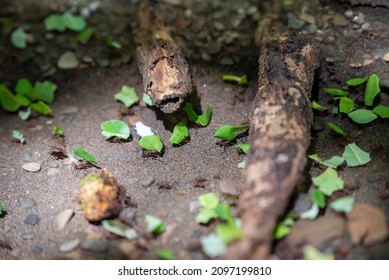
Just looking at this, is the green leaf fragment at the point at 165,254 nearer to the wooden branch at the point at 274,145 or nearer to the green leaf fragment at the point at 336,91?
the wooden branch at the point at 274,145

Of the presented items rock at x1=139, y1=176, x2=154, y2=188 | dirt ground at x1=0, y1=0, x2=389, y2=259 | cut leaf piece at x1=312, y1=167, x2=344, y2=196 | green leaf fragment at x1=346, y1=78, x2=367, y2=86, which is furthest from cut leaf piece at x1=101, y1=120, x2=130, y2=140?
green leaf fragment at x1=346, y1=78, x2=367, y2=86

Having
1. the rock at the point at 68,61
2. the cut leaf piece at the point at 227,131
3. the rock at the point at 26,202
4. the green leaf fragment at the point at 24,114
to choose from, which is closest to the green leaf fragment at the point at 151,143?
the cut leaf piece at the point at 227,131

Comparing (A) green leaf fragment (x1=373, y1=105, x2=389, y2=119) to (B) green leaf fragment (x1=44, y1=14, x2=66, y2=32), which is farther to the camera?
(B) green leaf fragment (x1=44, y1=14, x2=66, y2=32)

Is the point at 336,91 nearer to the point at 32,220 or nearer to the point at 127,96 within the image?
the point at 127,96

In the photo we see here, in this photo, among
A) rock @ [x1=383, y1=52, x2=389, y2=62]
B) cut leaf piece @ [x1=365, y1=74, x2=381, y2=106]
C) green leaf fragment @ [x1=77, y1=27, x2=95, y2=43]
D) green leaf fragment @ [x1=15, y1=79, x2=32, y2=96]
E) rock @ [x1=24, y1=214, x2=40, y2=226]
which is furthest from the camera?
green leaf fragment @ [x1=77, y1=27, x2=95, y2=43]

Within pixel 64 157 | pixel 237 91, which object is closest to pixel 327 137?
pixel 237 91

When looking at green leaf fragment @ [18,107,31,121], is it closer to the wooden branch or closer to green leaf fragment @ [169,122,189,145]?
green leaf fragment @ [169,122,189,145]

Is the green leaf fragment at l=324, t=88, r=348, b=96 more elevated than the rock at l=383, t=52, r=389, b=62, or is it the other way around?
the rock at l=383, t=52, r=389, b=62

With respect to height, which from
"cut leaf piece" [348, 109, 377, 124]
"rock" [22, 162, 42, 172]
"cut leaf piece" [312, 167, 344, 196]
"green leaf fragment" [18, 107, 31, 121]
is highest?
"cut leaf piece" [348, 109, 377, 124]
